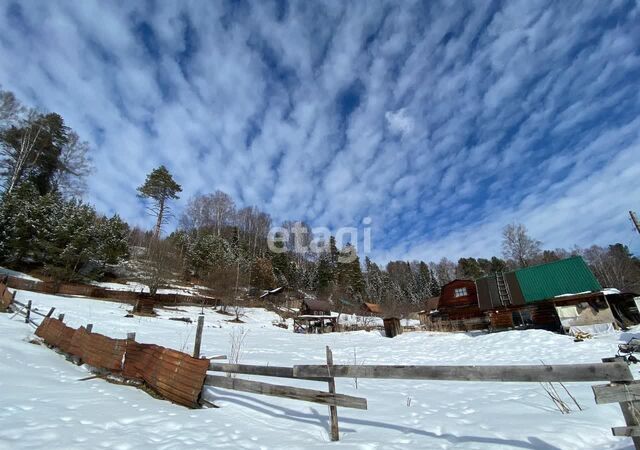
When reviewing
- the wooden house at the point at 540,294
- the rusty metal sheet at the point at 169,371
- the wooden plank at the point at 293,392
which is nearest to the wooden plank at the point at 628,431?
the wooden plank at the point at 293,392

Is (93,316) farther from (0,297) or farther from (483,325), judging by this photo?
(483,325)

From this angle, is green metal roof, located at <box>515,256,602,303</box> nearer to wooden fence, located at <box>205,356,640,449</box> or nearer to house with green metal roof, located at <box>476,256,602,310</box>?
house with green metal roof, located at <box>476,256,602,310</box>

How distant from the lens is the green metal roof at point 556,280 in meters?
25.7

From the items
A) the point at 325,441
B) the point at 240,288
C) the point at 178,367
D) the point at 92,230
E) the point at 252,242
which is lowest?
the point at 325,441

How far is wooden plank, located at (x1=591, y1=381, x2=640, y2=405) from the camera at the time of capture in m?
2.82

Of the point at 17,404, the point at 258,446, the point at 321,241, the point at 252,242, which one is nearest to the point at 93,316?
the point at 17,404

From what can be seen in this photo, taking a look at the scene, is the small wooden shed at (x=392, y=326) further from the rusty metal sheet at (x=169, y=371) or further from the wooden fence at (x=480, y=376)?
the wooden fence at (x=480, y=376)

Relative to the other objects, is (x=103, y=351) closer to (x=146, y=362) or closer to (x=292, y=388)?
(x=146, y=362)

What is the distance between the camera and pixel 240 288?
44.5 metres

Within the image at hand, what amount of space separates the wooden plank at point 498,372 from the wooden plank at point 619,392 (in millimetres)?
74

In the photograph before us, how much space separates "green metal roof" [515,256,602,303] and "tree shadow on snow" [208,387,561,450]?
28.3m

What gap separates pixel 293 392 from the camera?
488 cm

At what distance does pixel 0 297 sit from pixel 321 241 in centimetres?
6167

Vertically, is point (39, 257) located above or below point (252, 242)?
below
